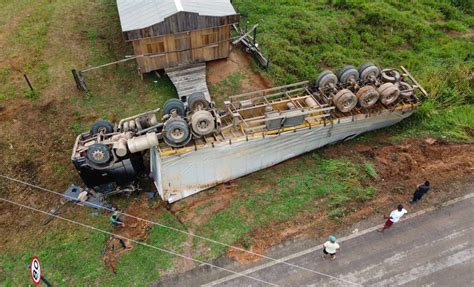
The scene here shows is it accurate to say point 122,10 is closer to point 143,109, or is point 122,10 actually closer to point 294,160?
point 143,109

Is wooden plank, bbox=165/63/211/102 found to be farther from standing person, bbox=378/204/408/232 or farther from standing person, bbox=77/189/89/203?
standing person, bbox=378/204/408/232

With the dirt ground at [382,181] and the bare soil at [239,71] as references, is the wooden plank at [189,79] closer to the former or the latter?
the bare soil at [239,71]

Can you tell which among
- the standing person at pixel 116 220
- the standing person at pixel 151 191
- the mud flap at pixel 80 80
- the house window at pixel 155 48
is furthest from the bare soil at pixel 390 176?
the mud flap at pixel 80 80

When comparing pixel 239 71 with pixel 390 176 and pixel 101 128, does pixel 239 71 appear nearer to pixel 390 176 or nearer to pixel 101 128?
pixel 101 128

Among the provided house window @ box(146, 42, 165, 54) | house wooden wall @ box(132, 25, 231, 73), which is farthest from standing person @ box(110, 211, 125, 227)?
house window @ box(146, 42, 165, 54)

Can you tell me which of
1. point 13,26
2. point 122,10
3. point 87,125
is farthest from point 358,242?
point 13,26

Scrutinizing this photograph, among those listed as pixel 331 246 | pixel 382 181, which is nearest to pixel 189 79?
pixel 382 181
